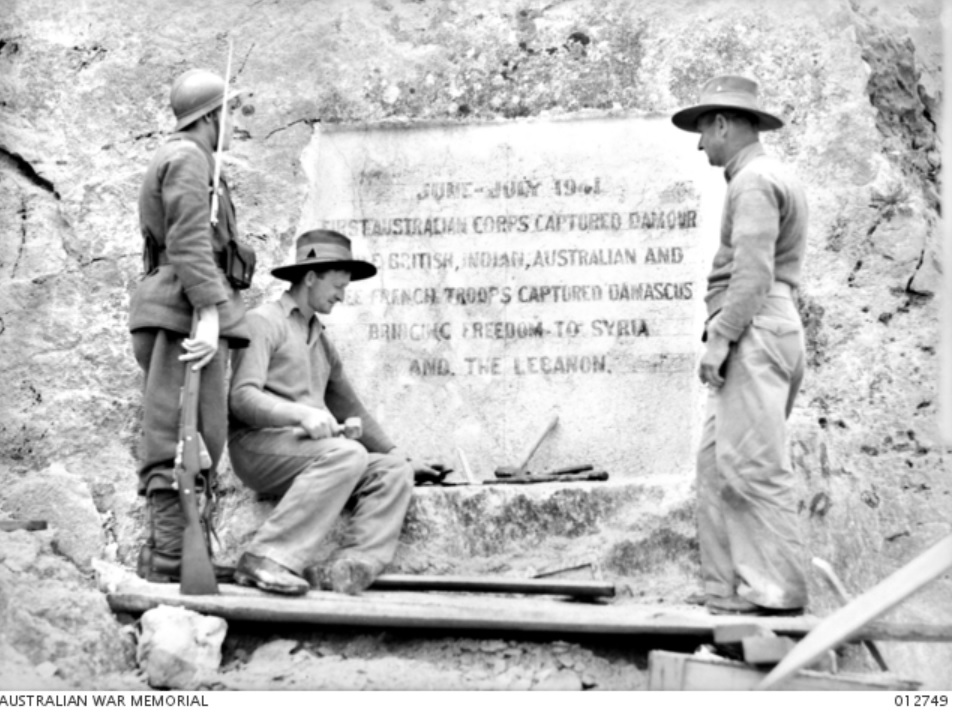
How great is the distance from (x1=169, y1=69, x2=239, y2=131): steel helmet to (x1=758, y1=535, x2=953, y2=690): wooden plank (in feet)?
11.5

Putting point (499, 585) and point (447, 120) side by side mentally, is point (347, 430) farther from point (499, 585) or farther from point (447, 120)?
point (447, 120)

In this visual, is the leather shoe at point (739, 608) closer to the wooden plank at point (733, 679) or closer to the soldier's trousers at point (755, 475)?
the soldier's trousers at point (755, 475)

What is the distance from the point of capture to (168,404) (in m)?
7.81

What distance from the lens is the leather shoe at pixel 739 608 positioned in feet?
24.4

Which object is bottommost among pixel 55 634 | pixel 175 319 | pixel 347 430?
pixel 55 634

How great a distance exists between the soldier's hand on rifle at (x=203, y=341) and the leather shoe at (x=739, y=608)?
7.80ft

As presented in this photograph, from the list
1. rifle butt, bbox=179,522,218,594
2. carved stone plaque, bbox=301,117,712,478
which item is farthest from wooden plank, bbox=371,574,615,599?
carved stone plaque, bbox=301,117,712,478

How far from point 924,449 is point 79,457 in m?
4.09

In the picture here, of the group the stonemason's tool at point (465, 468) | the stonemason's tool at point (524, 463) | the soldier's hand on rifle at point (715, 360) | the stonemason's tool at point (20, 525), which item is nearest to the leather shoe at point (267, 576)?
the stonemason's tool at point (20, 525)

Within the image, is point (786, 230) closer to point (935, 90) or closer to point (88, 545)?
point (935, 90)

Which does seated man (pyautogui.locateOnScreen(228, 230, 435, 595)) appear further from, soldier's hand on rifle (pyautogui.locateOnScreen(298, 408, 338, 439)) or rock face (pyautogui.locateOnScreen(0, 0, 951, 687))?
rock face (pyautogui.locateOnScreen(0, 0, 951, 687))

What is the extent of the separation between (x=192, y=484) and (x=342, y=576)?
75cm

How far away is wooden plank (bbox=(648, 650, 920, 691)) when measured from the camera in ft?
21.5

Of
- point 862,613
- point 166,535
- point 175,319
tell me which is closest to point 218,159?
point 175,319
